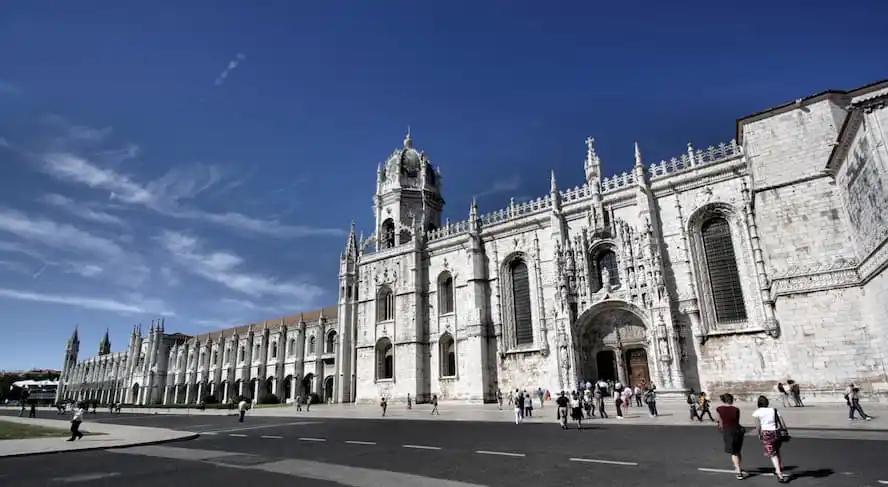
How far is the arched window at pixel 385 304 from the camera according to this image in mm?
43656

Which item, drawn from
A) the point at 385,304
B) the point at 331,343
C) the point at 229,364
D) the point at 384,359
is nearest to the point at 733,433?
the point at 384,359

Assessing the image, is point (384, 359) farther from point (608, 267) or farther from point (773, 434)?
point (773, 434)

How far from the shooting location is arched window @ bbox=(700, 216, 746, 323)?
27.3 metres

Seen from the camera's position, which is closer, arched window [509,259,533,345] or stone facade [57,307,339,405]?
arched window [509,259,533,345]

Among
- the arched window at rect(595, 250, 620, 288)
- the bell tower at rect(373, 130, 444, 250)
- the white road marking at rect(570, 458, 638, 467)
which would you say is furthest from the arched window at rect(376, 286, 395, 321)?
the white road marking at rect(570, 458, 638, 467)

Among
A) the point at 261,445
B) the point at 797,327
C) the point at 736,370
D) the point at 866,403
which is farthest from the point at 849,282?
the point at 261,445

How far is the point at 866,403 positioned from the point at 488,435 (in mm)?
16517

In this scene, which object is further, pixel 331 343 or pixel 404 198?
pixel 331 343

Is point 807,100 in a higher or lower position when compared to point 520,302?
higher

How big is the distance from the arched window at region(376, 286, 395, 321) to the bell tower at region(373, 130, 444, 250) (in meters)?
4.63

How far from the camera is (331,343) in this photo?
5994cm

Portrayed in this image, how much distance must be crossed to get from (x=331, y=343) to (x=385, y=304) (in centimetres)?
1903

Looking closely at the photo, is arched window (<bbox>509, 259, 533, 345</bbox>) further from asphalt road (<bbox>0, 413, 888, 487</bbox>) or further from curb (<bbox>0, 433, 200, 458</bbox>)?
curb (<bbox>0, 433, 200, 458</bbox>)

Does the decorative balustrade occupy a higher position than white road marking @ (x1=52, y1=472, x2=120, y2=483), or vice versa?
the decorative balustrade
